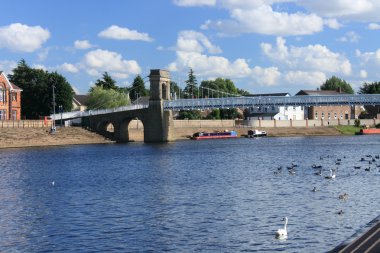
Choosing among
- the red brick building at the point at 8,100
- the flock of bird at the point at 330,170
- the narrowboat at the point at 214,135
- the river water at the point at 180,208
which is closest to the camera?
the river water at the point at 180,208

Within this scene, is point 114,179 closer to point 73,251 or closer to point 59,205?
point 59,205

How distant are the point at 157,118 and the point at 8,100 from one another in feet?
106

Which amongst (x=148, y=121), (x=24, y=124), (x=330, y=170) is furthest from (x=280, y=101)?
(x=330, y=170)

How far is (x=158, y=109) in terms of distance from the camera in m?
144

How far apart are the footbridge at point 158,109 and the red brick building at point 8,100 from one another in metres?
9.61

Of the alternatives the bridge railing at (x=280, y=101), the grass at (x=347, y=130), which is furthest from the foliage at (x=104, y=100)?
the grass at (x=347, y=130)

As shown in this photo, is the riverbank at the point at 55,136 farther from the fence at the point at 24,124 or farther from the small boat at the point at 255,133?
the small boat at the point at 255,133

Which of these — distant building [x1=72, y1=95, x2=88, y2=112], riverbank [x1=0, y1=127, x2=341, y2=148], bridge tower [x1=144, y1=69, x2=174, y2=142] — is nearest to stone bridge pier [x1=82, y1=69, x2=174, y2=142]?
bridge tower [x1=144, y1=69, x2=174, y2=142]

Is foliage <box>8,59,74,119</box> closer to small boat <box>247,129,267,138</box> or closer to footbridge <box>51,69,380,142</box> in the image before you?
footbridge <box>51,69,380,142</box>

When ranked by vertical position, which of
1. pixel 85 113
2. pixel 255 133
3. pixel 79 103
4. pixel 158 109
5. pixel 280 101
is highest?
pixel 79 103

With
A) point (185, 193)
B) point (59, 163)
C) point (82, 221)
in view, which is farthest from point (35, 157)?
point (82, 221)

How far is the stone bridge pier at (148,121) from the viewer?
461 feet

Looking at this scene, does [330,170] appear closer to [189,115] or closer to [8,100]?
[8,100]

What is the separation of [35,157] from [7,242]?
59761mm
